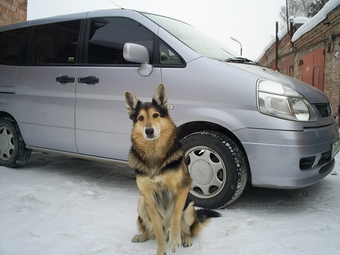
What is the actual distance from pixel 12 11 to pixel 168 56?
19.2 feet

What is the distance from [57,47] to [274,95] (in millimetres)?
2823

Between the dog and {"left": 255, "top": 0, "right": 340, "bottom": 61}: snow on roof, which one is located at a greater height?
{"left": 255, "top": 0, "right": 340, "bottom": 61}: snow on roof

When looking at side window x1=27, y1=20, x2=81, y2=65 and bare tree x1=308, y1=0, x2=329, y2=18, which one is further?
bare tree x1=308, y1=0, x2=329, y2=18

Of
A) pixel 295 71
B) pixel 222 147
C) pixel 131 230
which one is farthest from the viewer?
pixel 295 71

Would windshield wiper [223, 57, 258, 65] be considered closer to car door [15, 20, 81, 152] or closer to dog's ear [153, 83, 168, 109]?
dog's ear [153, 83, 168, 109]

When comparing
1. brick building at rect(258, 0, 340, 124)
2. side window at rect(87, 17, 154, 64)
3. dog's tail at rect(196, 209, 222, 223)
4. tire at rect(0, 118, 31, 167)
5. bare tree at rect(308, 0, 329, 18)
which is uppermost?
bare tree at rect(308, 0, 329, 18)

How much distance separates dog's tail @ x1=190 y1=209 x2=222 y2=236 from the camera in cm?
228

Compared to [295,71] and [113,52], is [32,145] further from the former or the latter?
[295,71]

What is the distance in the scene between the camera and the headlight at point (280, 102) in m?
2.62

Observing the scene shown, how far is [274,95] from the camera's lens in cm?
265

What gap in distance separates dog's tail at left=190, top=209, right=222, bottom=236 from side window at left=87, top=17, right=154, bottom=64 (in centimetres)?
169

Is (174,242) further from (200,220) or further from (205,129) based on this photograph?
(205,129)

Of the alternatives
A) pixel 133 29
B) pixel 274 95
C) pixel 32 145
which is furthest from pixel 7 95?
pixel 274 95

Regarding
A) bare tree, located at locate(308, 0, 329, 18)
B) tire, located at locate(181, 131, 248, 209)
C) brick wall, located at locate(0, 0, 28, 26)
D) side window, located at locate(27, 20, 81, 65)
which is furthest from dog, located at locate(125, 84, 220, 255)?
bare tree, located at locate(308, 0, 329, 18)
